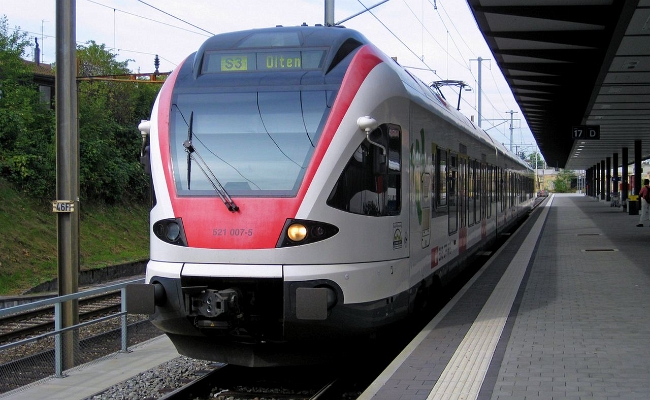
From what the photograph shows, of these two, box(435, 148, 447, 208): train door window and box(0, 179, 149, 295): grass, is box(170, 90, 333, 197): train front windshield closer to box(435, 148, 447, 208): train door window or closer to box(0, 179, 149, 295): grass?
box(435, 148, 447, 208): train door window

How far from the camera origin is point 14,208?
87.8ft

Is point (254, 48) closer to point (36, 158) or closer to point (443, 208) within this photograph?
point (443, 208)

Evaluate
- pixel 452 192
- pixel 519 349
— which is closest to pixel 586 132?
pixel 452 192

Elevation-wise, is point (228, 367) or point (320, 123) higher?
point (320, 123)

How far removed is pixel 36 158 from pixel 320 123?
23.6 m

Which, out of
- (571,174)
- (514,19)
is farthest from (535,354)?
(571,174)

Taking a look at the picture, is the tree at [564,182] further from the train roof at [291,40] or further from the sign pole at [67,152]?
the train roof at [291,40]

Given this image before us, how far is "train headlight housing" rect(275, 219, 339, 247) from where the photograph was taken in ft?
22.9

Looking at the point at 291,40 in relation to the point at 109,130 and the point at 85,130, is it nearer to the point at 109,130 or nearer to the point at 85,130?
the point at 85,130

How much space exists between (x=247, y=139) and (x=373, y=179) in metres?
1.27

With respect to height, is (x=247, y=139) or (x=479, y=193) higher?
(x=247, y=139)

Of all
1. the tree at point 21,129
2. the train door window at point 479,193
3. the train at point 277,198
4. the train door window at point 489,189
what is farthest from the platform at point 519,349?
the tree at point 21,129

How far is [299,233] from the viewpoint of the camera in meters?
6.98

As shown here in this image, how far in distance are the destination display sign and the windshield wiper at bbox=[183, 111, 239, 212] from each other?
65cm
